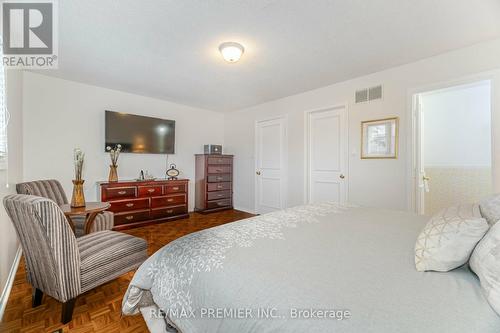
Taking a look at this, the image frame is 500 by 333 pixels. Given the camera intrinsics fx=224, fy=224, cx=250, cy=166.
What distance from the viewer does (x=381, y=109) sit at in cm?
311

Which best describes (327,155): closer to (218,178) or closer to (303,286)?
(218,178)

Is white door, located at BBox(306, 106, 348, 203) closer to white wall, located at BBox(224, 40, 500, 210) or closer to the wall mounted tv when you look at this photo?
white wall, located at BBox(224, 40, 500, 210)

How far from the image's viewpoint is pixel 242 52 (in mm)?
2488

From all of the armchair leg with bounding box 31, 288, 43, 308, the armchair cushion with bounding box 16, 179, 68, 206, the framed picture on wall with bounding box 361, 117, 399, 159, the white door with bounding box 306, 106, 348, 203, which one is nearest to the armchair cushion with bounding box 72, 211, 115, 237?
the armchair cushion with bounding box 16, 179, 68, 206

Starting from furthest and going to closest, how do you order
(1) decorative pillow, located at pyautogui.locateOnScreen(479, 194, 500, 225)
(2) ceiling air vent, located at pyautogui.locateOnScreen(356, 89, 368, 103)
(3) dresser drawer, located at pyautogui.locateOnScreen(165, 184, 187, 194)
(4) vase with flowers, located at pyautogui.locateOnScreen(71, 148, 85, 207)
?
(3) dresser drawer, located at pyautogui.locateOnScreen(165, 184, 187, 194) → (2) ceiling air vent, located at pyautogui.locateOnScreen(356, 89, 368, 103) → (4) vase with flowers, located at pyautogui.locateOnScreen(71, 148, 85, 207) → (1) decorative pillow, located at pyautogui.locateOnScreen(479, 194, 500, 225)

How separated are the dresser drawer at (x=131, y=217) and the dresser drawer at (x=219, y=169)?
1.52m

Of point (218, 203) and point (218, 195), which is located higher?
point (218, 195)

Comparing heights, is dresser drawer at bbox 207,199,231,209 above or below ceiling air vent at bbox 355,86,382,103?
below

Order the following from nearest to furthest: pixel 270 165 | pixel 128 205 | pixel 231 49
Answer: pixel 231 49 < pixel 128 205 < pixel 270 165

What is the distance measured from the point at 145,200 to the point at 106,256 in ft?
7.56

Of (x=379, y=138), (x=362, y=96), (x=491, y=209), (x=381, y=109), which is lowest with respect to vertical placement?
(x=491, y=209)

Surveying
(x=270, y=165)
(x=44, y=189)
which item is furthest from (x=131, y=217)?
(x=270, y=165)

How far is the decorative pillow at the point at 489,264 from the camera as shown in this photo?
2.31 ft

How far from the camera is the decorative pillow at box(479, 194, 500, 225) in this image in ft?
3.53
